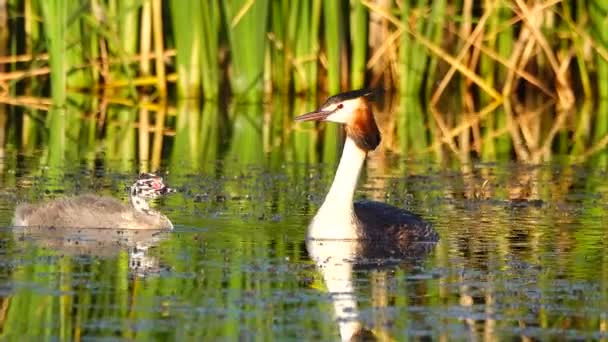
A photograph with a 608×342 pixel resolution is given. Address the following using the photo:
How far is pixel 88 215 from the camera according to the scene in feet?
35.7

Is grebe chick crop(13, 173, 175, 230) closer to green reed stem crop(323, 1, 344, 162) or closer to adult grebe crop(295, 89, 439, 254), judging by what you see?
adult grebe crop(295, 89, 439, 254)

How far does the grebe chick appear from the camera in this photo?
10789mm

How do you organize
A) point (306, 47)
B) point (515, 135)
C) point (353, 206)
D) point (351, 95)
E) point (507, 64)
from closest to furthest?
point (351, 95) < point (353, 206) < point (515, 135) < point (306, 47) < point (507, 64)

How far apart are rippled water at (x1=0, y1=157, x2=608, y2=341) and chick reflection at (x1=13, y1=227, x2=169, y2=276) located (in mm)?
14

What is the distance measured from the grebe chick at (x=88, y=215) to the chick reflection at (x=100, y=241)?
0.04m

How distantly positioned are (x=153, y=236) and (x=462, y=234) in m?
2.09

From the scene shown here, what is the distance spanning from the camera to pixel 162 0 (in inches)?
855

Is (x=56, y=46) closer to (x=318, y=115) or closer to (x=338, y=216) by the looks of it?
(x=318, y=115)

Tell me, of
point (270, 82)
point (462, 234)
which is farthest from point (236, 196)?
point (270, 82)

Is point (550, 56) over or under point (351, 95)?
over

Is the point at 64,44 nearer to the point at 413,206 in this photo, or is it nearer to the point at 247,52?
the point at 247,52

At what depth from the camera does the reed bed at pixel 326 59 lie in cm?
1939

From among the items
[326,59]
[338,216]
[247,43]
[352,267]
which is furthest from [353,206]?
[326,59]

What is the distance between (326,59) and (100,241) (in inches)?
434
